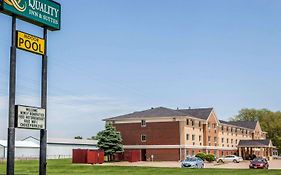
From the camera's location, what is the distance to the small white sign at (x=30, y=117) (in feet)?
61.1

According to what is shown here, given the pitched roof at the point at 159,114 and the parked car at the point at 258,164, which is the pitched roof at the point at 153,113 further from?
the parked car at the point at 258,164

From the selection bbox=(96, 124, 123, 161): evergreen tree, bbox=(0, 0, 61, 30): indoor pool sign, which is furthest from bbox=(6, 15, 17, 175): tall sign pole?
bbox=(96, 124, 123, 161): evergreen tree

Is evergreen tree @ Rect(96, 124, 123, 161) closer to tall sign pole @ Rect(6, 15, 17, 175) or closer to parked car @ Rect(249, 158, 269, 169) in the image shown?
parked car @ Rect(249, 158, 269, 169)

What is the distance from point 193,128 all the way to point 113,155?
15014 mm

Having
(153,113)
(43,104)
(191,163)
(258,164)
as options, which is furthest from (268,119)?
(43,104)

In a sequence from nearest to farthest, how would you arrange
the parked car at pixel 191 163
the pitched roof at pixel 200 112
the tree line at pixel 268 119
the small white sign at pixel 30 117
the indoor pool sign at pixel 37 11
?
1. the indoor pool sign at pixel 37 11
2. the small white sign at pixel 30 117
3. the parked car at pixel 191 163
4. the pitched roof at pixel 200 112
5. the tree line at pixel 268 119

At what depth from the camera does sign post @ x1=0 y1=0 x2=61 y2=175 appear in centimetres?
1830

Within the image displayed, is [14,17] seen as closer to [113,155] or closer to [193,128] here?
[113,155]

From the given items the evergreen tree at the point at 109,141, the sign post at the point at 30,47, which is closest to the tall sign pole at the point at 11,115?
the sign post at the point at 30,47

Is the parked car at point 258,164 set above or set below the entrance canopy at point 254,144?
below

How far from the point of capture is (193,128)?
82.4 m

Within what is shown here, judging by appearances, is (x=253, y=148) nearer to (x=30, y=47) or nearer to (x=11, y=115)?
(x=30, y=47)

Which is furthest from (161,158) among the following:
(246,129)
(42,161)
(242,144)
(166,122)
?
(42,161)

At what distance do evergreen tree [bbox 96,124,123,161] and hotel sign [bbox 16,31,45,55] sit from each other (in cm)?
5460
